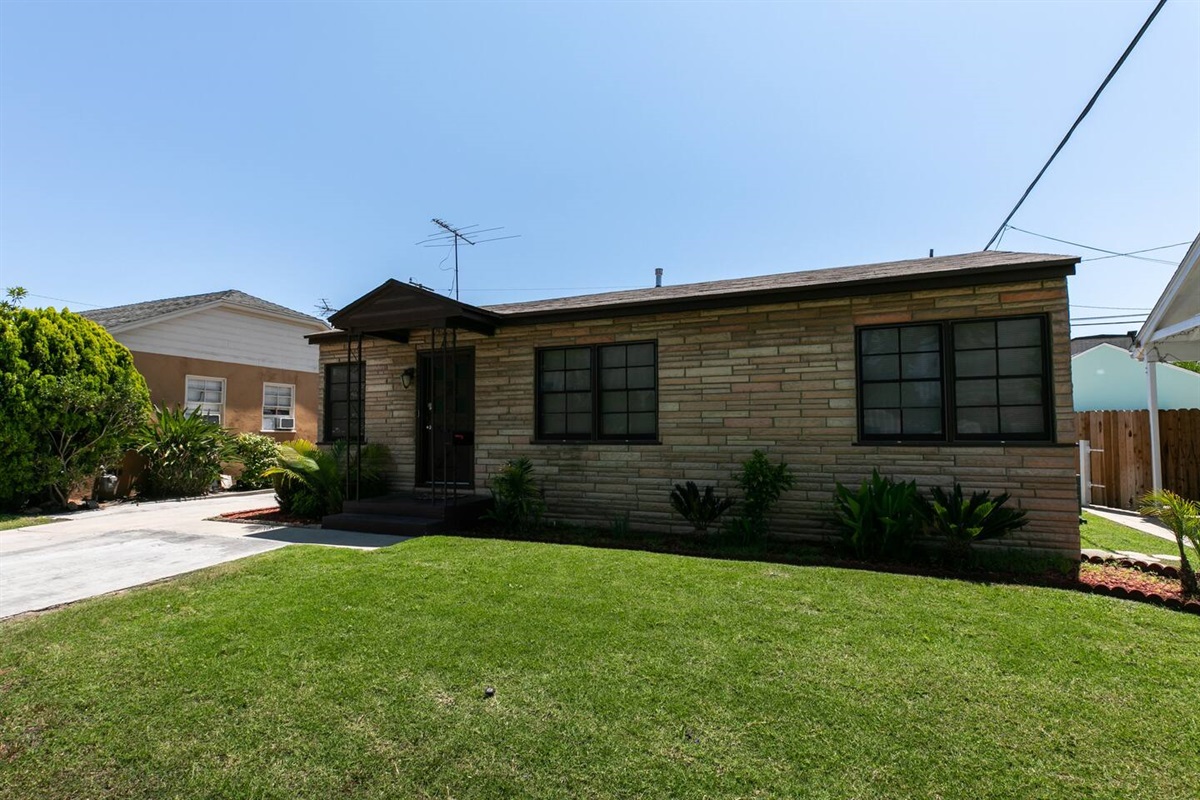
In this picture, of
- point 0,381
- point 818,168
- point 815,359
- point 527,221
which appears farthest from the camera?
point 527,221

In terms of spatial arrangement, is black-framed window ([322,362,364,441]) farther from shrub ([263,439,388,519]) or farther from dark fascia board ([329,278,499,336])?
dark fascia board ([329,278,499,336])

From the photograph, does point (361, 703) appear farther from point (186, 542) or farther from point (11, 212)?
point (11, 212)

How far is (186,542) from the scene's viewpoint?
6.57 meters

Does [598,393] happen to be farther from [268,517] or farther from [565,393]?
[268,517]

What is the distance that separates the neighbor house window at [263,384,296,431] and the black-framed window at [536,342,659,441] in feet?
36.4

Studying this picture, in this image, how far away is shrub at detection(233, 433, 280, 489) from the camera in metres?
13.0

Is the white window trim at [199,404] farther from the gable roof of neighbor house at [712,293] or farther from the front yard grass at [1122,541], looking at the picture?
the front yard grass at [1122,541]

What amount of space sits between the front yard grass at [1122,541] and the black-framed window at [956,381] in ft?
6.63

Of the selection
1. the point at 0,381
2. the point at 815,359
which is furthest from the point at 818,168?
the point at 0,381

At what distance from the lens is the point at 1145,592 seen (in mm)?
4555

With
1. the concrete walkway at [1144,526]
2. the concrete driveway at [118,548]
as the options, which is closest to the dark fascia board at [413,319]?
the concrete driveway at [118,548]

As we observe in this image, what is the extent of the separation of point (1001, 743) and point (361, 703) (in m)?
3.01

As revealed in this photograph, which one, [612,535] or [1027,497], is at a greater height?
[1027,497]

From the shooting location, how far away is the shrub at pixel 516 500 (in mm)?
7266
